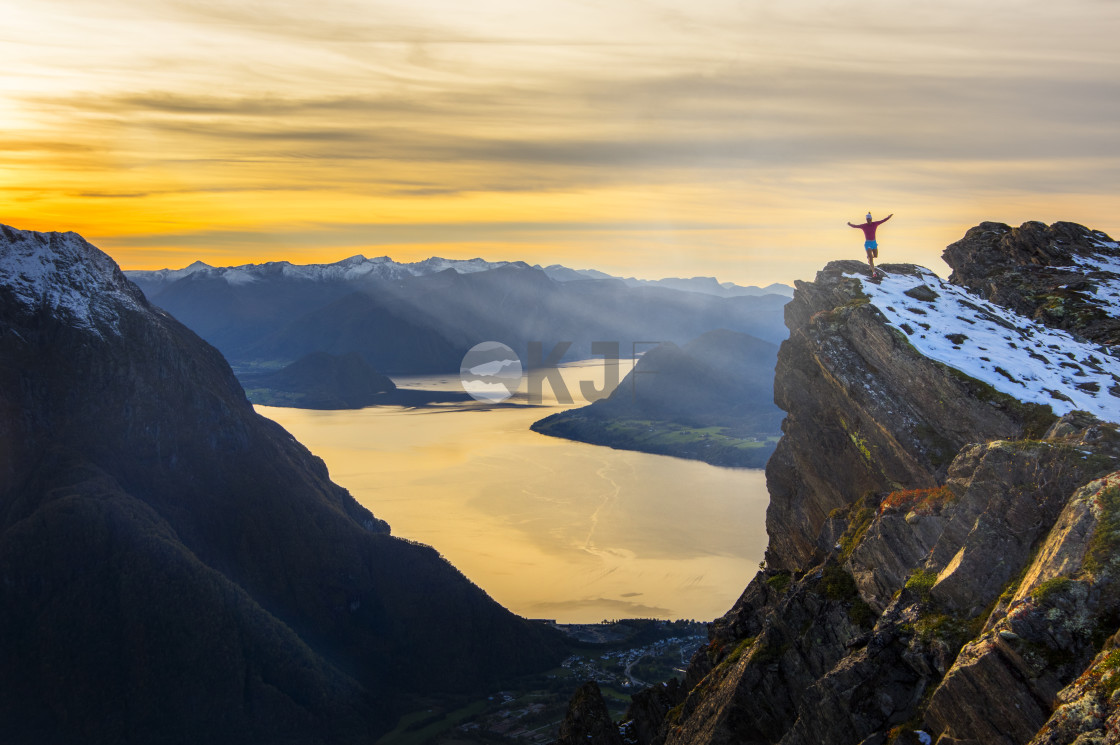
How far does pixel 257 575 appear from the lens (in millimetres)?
77938

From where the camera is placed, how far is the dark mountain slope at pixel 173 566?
60.3 meters

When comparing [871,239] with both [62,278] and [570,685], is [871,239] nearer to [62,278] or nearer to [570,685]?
[570,685]

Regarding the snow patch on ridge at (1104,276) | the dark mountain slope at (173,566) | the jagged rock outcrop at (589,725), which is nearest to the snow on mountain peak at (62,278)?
the dark mountain slope at (173,566)

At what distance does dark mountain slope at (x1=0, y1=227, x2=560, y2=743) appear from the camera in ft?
198

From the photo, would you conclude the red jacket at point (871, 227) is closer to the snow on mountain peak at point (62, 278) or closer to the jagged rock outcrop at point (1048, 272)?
the jagged rock outcrop at point (1048, 272)

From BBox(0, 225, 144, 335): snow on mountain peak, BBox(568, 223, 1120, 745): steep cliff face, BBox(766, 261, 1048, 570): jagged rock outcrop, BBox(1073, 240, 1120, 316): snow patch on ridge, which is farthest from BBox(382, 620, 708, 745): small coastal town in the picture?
BBox(0, 225, 144, 335): snow on mountain peak

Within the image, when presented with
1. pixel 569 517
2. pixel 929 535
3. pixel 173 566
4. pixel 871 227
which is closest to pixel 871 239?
pixel 871 227

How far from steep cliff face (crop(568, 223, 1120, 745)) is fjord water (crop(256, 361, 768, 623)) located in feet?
173

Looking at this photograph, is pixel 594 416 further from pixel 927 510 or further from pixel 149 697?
pixel 927 510

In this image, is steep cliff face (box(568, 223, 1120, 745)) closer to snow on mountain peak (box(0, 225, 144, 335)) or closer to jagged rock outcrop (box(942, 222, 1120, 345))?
jagged rock outcrop (box(942, 222, 1120, 345))

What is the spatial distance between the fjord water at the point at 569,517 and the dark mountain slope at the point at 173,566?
10.3m

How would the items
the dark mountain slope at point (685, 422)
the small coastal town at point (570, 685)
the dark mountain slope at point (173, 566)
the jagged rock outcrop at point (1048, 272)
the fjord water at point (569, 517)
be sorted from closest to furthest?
the jagged rock outcrop at point (1048, 272) → the small coastal town at point (570, 685) → the dark mountain slope at point (173, 566) → the fjord water at point (569, 517) → the dark mountain slope at point (685, 422)

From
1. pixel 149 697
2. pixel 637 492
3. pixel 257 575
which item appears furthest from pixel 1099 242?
pixel 637 492

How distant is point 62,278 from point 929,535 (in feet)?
259
